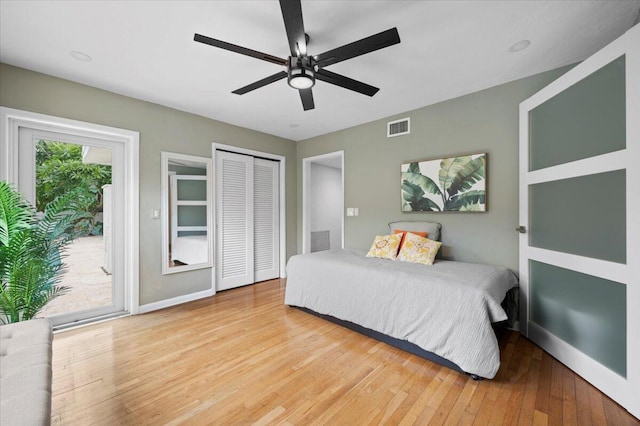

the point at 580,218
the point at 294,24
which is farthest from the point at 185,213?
the point at 580,218

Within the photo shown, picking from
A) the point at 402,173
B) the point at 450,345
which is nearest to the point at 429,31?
the point at 402,173

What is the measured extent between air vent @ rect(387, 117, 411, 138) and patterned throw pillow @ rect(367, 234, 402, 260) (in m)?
1.45

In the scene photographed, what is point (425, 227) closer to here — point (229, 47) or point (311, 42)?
point (311, 42)

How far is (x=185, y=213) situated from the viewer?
3707mm

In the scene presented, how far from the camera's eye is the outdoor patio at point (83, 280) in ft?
9.42

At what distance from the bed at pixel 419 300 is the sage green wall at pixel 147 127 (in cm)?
177

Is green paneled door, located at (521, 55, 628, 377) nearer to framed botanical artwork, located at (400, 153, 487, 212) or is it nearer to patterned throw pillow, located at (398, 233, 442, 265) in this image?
framed botanical artwork, located at (400, 153, 487, 212)

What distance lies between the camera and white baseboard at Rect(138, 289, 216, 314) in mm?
3250

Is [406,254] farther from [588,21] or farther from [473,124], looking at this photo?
[588,21]

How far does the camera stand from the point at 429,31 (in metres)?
2.00

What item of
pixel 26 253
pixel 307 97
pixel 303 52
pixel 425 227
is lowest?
pixel 26 253

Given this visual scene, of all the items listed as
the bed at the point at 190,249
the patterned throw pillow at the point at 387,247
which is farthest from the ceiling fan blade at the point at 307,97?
the bed at the point at 190,249

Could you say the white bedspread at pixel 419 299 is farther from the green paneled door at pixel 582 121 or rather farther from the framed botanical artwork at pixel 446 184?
the green paneled door at pixel 582 121

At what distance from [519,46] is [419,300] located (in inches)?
88.2
